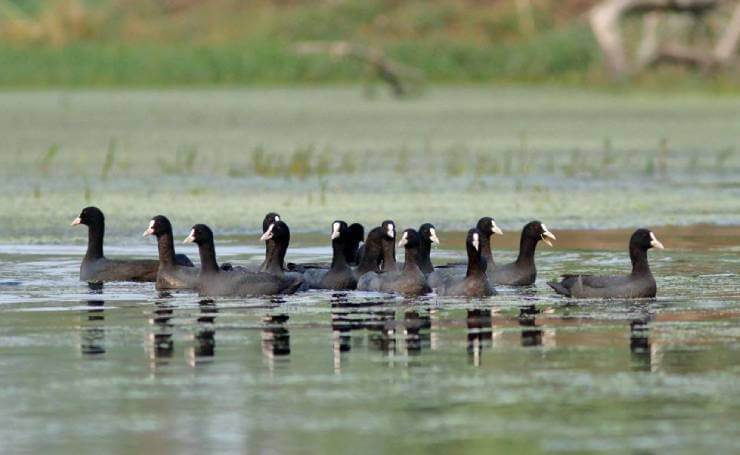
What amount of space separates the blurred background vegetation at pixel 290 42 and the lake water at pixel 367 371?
1349 inches

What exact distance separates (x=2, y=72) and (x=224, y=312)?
38658mm

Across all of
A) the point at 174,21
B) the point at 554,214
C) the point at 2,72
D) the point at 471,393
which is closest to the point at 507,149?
the point at 554,214

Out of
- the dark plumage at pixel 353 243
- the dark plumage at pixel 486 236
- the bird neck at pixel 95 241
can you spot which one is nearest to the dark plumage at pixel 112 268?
the bird neck at pixel 95 241

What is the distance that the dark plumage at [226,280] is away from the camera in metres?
13.7

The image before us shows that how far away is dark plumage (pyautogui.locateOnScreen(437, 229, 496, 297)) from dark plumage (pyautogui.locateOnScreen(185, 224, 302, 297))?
117cm

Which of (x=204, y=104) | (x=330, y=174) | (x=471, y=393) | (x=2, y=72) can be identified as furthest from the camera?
(x=2, y=72)

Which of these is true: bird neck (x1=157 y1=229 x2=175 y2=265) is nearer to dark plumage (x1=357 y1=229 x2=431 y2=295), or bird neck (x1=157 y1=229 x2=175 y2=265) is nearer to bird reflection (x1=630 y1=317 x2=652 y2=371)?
dark plumage (x1=357 y1=229 x2=431 y2=295)

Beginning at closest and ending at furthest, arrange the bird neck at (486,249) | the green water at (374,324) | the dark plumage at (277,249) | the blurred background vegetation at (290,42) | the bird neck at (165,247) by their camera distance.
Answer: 1. the green water at (374,324)
2. the dark plumage at (277,249)
3. the bird neck at (165,247)
4. the bird neck at (486,249)
5. the blurred background vegetation at (290,42)

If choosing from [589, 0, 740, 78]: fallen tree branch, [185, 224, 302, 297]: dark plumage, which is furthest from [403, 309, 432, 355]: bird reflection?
[589, 0, 740, 78]: fallen tree branch

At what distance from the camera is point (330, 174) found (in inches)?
992

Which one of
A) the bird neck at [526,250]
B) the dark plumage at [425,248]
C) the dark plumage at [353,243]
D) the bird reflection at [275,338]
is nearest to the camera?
the bird reflection at [275,338]

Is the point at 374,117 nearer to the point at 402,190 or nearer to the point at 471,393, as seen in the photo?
the point at 402,190

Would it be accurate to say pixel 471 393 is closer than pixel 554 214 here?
Yes

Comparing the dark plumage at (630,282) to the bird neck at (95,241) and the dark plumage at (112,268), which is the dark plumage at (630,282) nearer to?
the dark plumage at (112,268)
